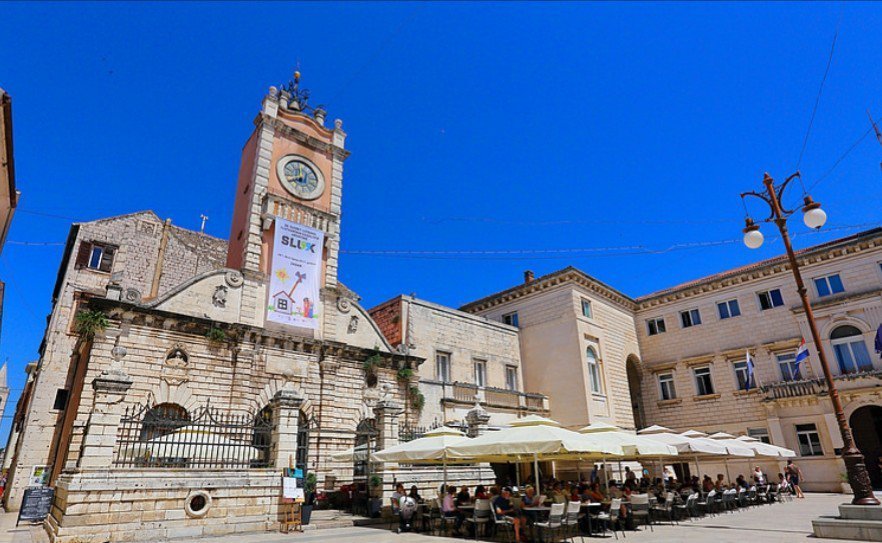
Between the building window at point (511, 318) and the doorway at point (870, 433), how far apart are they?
52.1ft

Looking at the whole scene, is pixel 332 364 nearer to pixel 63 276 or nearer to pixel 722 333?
pixel 63 276

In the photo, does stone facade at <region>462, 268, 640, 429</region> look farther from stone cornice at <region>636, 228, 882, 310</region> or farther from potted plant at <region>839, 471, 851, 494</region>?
potted plant at <region>839, 471, 851, 494</region>

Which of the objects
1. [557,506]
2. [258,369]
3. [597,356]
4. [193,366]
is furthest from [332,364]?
[597,356]

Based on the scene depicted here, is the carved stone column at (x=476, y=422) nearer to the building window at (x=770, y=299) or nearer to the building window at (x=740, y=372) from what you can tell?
the building window at (x=740, y=372)

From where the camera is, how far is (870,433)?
23297 mm

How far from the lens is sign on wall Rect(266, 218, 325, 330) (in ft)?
59.7

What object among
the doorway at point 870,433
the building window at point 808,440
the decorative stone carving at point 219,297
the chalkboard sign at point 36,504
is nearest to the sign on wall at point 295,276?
the decorative stone carving at point 219,297

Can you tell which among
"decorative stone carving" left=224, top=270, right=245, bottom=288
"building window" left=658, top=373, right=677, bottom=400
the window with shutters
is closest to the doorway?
"building window" left=658, top=373, right=677, bottom=400

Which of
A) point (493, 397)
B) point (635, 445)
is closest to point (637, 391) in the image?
point (493, 397)

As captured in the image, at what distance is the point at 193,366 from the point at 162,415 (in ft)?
5.32

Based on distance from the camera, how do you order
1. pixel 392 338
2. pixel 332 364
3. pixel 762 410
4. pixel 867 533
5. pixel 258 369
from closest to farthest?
pixel 867 533, pixel 258 369, pixel 332 364, pixel 392 338, pixel 762 410

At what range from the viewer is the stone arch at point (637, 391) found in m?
28.8

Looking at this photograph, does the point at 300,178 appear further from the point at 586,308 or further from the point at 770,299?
the point at 770,299

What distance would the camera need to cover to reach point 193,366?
1568 centimetres
